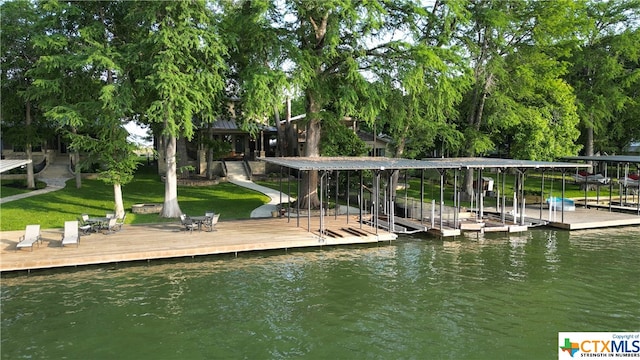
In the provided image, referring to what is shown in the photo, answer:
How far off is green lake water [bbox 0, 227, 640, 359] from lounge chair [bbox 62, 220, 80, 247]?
1.87m

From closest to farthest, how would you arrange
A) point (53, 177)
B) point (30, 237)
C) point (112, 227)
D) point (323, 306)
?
point (323, 306) → point (30, 237) → point (112, 227) → point (53, 177)

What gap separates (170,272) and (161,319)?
3.80 metres

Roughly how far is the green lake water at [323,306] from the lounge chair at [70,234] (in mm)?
1866

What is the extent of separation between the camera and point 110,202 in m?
26.3

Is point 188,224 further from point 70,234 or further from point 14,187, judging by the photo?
point 14,187

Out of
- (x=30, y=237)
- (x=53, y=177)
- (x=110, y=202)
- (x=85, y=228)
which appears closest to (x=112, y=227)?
(x=85, y=228)

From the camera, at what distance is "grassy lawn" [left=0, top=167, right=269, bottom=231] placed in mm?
21469

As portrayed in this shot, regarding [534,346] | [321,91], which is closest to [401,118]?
[321,91]

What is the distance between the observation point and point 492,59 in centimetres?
2948

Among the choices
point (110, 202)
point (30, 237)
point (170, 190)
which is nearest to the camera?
point (30, 237)

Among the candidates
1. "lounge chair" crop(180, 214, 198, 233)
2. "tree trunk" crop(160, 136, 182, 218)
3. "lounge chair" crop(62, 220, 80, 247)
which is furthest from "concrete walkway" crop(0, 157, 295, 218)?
"lounge chair" crop(62, 220, 80, 247)

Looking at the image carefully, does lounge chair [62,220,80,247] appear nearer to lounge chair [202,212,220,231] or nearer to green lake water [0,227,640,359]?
green lake water [0,227,640,359]

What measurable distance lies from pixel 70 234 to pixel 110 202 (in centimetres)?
994

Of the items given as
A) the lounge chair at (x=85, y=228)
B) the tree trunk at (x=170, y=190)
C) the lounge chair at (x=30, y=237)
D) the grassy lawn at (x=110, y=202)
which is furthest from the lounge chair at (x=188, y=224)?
the lounge chair at (x=30, y=237)
